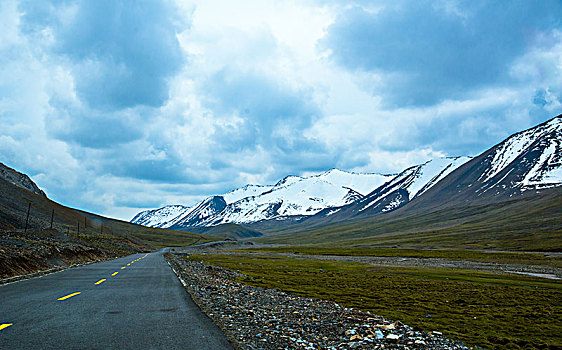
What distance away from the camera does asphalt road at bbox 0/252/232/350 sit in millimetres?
10641

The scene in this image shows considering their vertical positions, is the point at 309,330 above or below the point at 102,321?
below

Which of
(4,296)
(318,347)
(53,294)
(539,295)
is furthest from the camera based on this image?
(539,295)

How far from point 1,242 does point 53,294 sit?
84.3 feet

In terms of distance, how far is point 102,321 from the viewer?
525 inches

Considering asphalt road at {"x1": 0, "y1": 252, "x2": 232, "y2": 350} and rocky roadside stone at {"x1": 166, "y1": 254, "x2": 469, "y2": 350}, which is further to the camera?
rocky roadside stone at {"x1": 166, "y1": 254, "x2": 469, "y2": 350}

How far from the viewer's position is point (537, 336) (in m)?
18.6

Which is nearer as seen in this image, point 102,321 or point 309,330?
point 102,321

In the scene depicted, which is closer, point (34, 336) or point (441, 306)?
point (34, 336)

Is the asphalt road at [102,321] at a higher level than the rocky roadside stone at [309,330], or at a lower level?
higher

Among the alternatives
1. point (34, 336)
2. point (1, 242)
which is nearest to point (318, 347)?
point (34, 336)

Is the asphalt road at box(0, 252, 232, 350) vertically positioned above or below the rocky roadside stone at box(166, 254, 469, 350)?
above

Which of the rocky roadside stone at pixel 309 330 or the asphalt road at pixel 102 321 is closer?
the asphalt road at pixel 102 321

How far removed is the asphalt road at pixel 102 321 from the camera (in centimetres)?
1064

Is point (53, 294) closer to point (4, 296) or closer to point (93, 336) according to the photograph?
point (4, 296)
